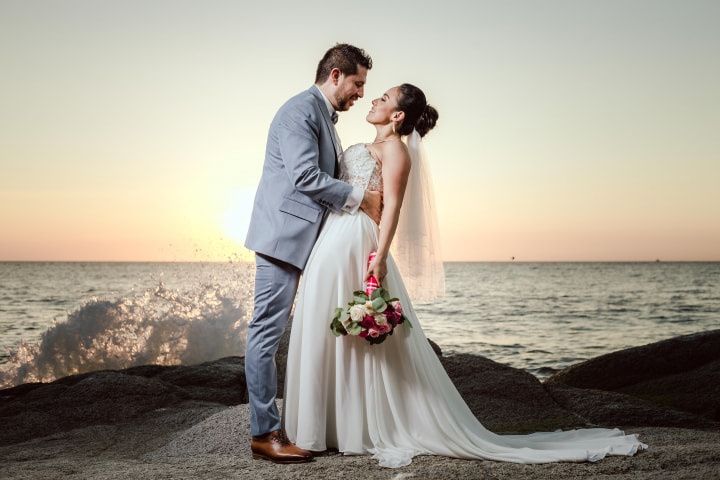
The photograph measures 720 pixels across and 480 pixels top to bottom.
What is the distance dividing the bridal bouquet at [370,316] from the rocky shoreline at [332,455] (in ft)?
2.33

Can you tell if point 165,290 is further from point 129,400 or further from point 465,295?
point 465,295

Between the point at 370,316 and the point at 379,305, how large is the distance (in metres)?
0.08

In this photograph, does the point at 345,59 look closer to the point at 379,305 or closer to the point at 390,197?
the point at 390,197

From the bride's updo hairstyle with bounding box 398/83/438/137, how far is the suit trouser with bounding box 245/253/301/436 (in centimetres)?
113

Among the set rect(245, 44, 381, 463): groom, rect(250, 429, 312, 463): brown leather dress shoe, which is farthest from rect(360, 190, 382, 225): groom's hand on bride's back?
rect(250, 429, 312, 463): brown leather dress shoe

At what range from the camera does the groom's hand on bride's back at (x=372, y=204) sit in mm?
4340

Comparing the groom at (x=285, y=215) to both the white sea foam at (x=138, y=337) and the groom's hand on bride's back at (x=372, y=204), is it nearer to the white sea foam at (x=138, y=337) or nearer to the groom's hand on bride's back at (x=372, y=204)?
the groom's hand on bride's back at (x=372, y=204)

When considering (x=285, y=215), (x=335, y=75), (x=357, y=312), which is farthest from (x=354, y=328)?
(x=335, y=75)

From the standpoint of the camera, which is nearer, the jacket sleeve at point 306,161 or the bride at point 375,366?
the jacket sleeve at point 306,161

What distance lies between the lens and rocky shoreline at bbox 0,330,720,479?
13.0 feet

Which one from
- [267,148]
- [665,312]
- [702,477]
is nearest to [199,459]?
[267,148]

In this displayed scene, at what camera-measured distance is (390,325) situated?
13.6ft

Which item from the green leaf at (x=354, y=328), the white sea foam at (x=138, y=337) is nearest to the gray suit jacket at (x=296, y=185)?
the green leaf at (x=354, y=328)

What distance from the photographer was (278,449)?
4215mm
